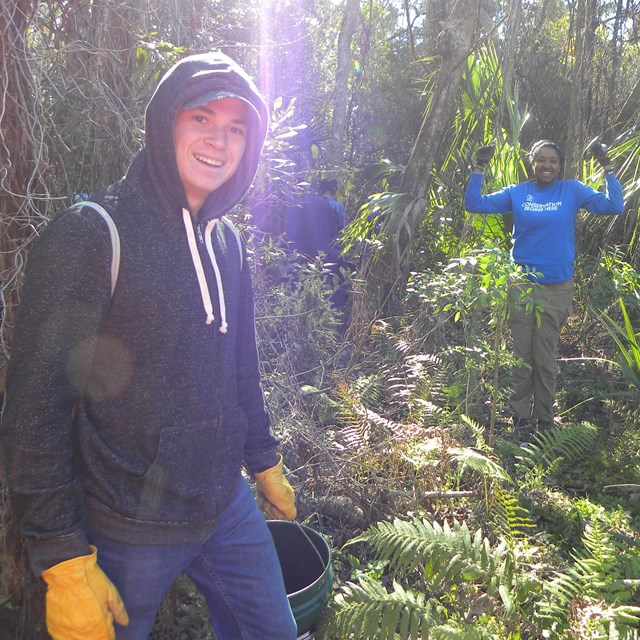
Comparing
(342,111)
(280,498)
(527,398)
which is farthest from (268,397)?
(342,111)

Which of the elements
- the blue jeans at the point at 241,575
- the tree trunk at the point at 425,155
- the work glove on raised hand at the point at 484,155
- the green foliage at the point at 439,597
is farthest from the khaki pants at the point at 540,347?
the blue jeans at the point at 241,575

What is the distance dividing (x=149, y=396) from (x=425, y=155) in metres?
5.52

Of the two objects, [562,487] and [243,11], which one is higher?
[243,11]

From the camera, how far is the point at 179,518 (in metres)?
1.71

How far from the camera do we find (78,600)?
59.1 inches

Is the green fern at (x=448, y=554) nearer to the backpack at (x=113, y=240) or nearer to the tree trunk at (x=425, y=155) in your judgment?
the backpack at (x=113, y=240)

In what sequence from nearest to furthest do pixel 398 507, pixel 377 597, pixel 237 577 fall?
1. pixel 237 577
2. pixel 377 597
3. pixel 398 507

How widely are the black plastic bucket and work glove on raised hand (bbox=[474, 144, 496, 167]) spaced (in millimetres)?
3572

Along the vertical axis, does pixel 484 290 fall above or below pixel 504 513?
above

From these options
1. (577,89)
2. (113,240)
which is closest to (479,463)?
(113,240)

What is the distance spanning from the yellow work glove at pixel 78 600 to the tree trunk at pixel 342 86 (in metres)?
8.76

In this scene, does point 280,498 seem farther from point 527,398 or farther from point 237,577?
point 527,398

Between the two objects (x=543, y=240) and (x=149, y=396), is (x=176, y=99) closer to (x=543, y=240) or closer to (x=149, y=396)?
(x=149, y=396)

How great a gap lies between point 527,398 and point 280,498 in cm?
347
